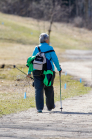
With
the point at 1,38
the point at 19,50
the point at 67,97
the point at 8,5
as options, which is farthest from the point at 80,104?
the point at 8,5

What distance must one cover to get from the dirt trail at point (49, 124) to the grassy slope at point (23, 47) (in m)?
1.02

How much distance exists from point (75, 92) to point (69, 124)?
6.00 m

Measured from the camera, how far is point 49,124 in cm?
597

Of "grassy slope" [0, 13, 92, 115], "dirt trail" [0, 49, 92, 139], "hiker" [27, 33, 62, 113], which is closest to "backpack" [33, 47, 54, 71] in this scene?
"hiker" [27, 33, 62, 113]

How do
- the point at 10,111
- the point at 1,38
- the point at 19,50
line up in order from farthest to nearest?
the point at 1,38, the point at 19,50, the point at 10,111

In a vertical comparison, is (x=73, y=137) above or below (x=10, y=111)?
above

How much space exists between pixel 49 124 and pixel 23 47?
33.6 m

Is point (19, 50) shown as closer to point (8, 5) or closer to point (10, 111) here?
point (10, 111)

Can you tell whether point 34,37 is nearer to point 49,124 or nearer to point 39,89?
point 39,89

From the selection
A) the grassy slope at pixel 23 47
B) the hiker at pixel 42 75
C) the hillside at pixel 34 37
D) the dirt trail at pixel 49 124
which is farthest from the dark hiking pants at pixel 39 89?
the hillside at pixel 34 37

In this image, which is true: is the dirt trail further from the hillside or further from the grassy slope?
the hillside

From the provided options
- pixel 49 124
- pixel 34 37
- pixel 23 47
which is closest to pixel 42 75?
pixel 49 124

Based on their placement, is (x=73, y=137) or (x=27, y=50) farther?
(x=27, y=50)

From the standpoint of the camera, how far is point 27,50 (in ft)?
122
